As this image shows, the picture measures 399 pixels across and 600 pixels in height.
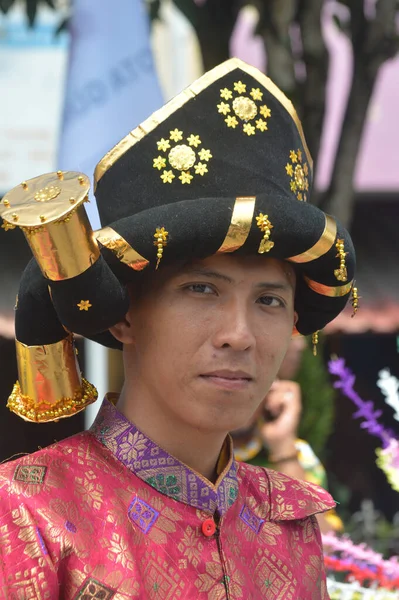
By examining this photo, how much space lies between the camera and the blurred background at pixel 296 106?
5.20 m

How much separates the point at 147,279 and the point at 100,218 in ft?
0.61

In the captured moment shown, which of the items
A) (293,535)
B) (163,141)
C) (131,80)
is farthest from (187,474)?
(131,80)

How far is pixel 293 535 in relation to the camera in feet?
7.57

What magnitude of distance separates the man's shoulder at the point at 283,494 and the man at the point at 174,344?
0.10m

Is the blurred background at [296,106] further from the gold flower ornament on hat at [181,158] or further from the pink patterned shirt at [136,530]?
the pink patterned shirt at [136,530]

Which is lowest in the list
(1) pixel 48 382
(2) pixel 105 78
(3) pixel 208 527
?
(2) pixel 105 78

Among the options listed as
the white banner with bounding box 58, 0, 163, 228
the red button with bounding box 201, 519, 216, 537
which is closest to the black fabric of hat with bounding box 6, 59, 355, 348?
the red button with bounding box 201, 519, 216, 537

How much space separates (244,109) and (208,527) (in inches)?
36.0

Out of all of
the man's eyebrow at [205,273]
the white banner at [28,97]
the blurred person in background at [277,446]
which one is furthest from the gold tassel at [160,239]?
the white banner at [28,97]

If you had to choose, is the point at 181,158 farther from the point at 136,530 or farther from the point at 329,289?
the point at 136,530

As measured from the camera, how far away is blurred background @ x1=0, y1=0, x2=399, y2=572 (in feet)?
17.1

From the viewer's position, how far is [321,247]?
2043 millimetres

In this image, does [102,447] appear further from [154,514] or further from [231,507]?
[231,507]

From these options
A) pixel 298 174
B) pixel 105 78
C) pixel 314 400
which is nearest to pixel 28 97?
pixel 105 78
